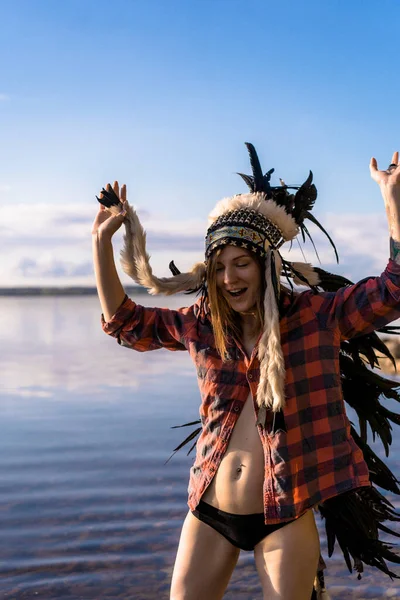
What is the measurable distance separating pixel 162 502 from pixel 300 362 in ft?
14.2

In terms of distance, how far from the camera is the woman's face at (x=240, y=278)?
330 cm

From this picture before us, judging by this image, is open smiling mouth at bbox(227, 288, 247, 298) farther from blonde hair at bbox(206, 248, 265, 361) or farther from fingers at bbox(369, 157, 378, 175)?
fingers at bbox(369, 157, 378, 175)

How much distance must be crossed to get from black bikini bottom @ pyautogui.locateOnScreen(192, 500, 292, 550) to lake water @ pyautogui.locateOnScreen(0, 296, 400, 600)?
2.25 metres

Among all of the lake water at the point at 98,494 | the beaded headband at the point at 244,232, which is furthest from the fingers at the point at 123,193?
the lake water at the point at 98,494

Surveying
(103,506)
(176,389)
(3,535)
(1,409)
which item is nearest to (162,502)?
(103,506)

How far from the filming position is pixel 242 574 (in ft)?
18.6

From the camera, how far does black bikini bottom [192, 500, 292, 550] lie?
10.5 feet

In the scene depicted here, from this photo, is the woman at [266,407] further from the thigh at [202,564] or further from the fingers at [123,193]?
the fingers at [123,193]

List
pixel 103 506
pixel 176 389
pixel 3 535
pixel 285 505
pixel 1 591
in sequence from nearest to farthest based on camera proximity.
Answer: pixel 285 505, pixel 1 591, pixel 3 535, pixel 103 506, pixel 176 389

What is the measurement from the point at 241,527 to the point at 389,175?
1420 mm

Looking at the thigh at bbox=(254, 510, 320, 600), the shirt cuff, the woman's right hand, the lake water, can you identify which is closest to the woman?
the thigh at bbox=(254, 510, 320, 600)

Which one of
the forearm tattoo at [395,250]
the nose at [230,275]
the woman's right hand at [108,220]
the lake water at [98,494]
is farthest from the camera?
the lake water at [98,494]

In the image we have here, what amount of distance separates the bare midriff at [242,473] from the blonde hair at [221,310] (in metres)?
0.25

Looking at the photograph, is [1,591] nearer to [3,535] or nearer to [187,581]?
[3,535]
